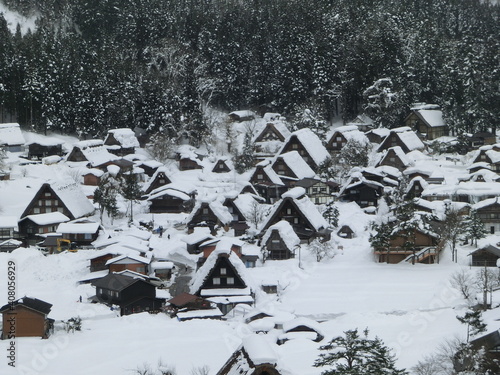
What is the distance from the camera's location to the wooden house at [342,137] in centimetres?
5722

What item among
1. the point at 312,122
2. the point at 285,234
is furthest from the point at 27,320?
the point at 312,122

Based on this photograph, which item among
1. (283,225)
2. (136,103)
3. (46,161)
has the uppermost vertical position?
(136,103)

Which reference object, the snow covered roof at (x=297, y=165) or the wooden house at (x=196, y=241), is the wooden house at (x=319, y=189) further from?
the wooden house at (x=196, y=241)

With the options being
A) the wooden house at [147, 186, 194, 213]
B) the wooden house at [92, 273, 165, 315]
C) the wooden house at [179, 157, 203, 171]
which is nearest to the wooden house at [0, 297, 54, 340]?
the wooden house at [92, 273, 165, 315]

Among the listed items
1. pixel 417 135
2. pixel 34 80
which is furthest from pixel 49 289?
pixel 417 135

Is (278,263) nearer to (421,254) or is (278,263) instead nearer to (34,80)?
(421,254)

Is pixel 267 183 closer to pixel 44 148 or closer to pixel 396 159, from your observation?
pixel 396 159

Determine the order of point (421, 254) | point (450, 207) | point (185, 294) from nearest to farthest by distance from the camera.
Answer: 1. point (185, 294)
2. point (421, 254)
3. point (450, 207)

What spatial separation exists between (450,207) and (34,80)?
1232 inches

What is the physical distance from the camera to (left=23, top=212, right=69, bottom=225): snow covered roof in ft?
144

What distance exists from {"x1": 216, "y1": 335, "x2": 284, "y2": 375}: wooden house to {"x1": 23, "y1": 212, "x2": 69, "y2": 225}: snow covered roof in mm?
28353

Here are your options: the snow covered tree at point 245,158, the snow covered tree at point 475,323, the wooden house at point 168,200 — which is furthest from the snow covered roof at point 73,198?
the snow covered tree at point 475,323

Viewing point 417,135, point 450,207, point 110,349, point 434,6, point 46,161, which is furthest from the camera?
point 434,6

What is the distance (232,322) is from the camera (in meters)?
31.9
